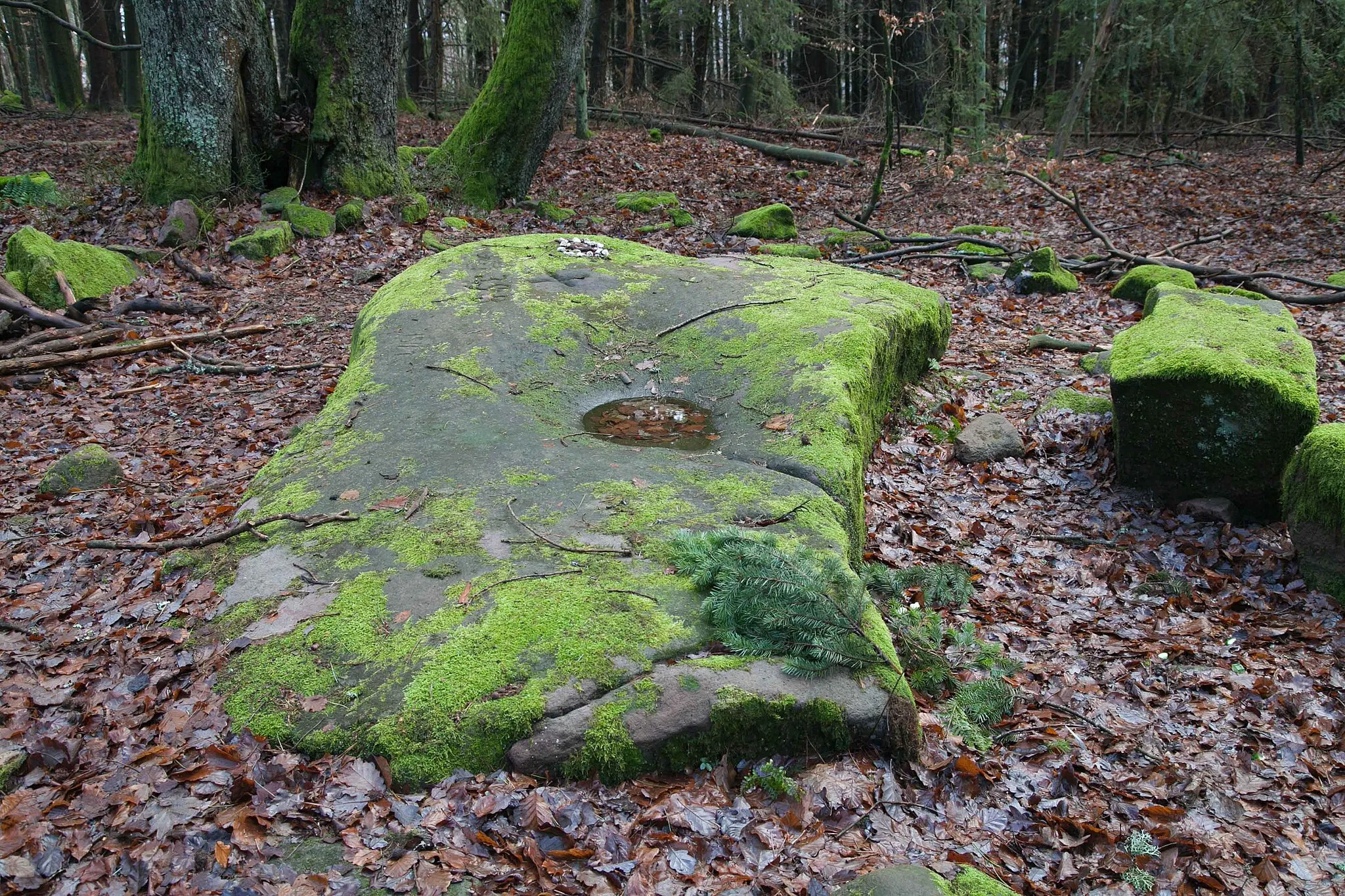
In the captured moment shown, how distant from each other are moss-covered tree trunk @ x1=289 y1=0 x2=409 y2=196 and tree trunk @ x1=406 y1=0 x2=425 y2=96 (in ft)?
35.7

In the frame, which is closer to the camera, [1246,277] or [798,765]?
[798,765]

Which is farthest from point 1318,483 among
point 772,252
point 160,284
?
point 160,284

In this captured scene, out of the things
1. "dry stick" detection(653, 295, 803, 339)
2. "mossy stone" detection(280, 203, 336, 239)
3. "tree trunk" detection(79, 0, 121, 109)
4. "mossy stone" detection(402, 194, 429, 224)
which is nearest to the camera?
"dry stick" detection(653, 295, 803, 339)

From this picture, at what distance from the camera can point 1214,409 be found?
5.40 metres

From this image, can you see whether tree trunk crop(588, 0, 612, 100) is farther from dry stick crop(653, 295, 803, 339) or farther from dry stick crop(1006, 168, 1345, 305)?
dry stick crop(653, 295, 803, 339)

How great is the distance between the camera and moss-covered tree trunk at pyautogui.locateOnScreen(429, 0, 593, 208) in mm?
12219

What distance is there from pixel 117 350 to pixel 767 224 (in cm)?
852

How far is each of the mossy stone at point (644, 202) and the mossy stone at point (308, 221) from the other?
472 centimetres

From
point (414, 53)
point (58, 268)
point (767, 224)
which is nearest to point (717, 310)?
point (767, 224)

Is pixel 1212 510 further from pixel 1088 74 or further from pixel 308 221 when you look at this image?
pixel 1088 74

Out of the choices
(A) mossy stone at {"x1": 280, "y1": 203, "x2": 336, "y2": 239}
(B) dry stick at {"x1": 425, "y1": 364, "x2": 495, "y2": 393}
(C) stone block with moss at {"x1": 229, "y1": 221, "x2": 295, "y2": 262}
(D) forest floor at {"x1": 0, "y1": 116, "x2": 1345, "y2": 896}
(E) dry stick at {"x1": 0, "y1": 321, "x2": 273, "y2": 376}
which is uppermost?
(A) mossy stone at {"x1": 280, "y1": 203, "x2": 336, "y2": 239}

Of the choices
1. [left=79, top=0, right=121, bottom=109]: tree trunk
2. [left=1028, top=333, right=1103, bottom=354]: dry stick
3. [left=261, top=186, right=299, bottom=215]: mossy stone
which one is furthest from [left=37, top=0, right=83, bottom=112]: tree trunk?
[left=1028, top=333, right=1103, bottom=354]: dry stick

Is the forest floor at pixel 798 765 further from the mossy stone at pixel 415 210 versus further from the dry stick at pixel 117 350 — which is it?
the mossy stone at pixel 415 210

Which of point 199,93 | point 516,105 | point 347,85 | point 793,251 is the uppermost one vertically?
point 347,85
